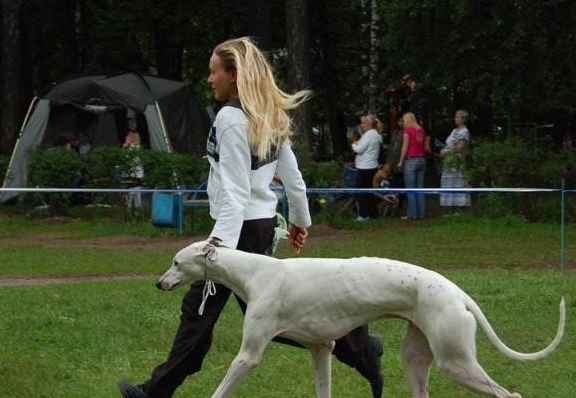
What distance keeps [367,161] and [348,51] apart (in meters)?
11.4

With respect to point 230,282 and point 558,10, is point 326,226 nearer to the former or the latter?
point 558,10

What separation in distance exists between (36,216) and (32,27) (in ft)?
40.1

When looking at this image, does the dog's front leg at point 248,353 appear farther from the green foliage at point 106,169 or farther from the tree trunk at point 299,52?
the tree trunk at point 299,52

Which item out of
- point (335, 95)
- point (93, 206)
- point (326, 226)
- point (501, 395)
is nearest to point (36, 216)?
point (93, 206)

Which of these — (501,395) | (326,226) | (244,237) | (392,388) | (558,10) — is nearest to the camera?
(501,395)

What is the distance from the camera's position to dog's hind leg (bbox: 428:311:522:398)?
5.58m

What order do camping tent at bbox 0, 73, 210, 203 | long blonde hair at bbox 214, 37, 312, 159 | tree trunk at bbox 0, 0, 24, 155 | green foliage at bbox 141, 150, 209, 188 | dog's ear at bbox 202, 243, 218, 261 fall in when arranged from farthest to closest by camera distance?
tree trunk at bbox 0, 0, 24, 155 < camping tent at bbox 0, 73, 210, 203 < green foliage at bbox 141, 150, 209, 188 < long blonde hair at bbox 214, 37, 312, 159 < dog's ear at bbox 202, 243, 218, 261

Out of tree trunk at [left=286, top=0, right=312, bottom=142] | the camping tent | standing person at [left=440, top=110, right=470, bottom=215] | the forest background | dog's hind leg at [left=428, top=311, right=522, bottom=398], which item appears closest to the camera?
dog's hind leg at [left=428, top=311, right=522, bottom=398]

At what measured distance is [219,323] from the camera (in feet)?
31.2

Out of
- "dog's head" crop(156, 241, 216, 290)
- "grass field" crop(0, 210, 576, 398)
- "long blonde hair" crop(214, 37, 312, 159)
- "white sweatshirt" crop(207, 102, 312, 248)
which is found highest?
"long blonde hair" crop(214, 37, 312, 159)

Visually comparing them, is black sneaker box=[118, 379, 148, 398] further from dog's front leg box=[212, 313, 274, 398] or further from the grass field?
dog's front leg box=[212, 313, 274, 398]

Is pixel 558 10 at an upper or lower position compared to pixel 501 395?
upper

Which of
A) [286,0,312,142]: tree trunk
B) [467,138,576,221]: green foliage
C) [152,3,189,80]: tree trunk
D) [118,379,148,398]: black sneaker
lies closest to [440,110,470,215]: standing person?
[467,138,576,221]: green foliage

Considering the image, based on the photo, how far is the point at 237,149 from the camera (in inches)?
237
